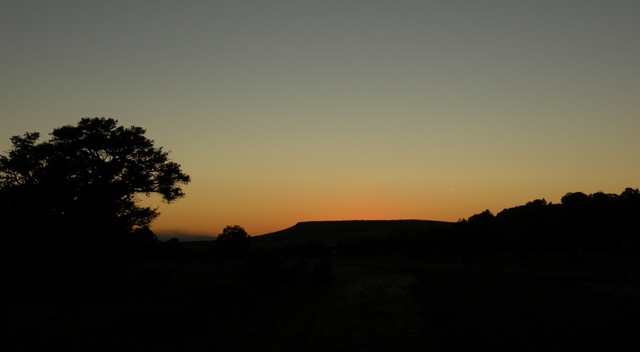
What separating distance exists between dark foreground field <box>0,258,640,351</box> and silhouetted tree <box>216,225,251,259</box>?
5614 cm

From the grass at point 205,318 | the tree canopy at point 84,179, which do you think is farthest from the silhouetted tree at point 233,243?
the grass at point 205,318

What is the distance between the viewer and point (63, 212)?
31859 mm

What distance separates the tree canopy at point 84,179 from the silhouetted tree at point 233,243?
139 feet

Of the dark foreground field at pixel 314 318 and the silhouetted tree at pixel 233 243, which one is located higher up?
the silhouetted tree at pixel 233 243

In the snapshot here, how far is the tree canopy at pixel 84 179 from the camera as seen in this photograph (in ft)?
101

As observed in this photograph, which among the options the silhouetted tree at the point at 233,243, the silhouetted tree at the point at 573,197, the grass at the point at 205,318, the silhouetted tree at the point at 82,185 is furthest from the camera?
the silhouetted tree at the point at 573,197

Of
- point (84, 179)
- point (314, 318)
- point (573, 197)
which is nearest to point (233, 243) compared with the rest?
point (84, 179)

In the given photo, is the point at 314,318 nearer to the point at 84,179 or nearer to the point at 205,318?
the point at 205,318

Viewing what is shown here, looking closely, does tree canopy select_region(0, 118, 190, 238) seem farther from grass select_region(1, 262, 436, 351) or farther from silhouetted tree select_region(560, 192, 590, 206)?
silhouetted tree select_region(560, 192, 590, 206)

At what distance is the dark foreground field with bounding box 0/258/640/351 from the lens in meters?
14.9

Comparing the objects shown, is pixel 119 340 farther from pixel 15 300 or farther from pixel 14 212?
Answer: pixel 14 212

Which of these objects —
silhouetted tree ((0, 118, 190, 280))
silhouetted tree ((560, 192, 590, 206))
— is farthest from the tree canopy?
silhouetted tree ((560, 192, 590, 206))

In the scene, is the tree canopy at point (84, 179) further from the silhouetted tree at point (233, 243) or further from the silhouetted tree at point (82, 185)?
the silhouetted tree at point (233, 243)

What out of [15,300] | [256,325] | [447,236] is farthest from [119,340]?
[447,236]
